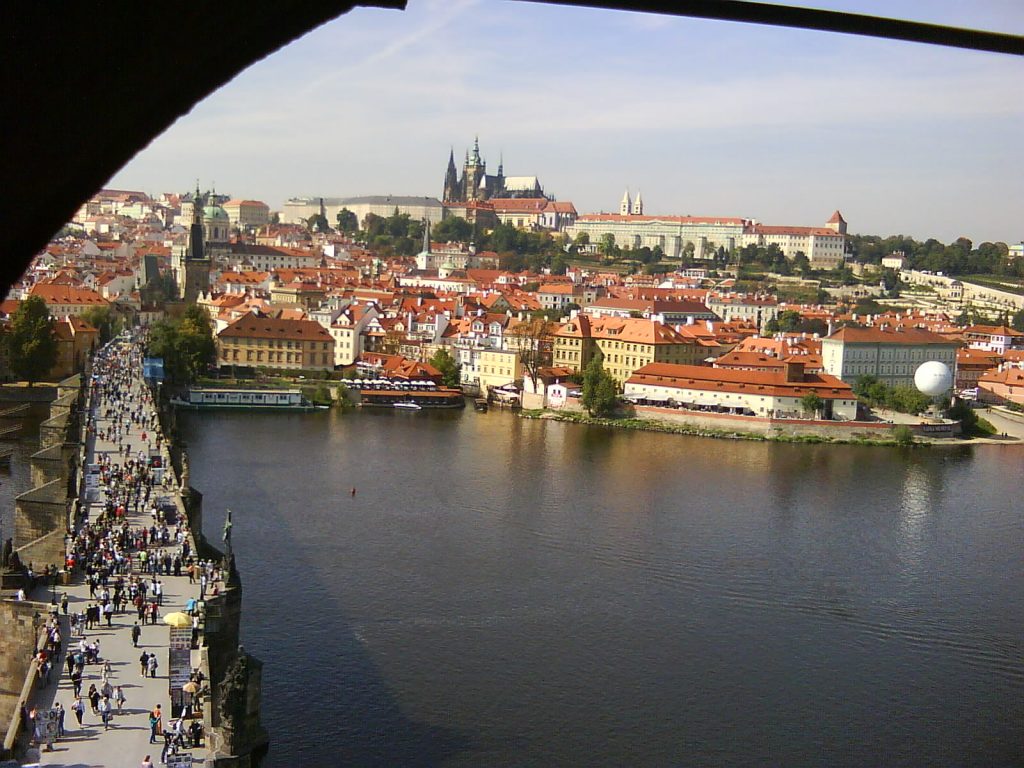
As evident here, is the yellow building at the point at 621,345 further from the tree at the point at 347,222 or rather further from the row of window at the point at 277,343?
the tree at the point at 347,222

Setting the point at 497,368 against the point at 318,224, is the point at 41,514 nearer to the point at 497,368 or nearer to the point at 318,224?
the point at 497,368

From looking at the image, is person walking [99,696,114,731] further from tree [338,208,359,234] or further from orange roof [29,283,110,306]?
tree [338,208,359,234]

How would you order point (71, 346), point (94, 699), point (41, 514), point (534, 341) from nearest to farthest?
point (94, 699), point (41, 514), point (71, 346), point (534, 341)

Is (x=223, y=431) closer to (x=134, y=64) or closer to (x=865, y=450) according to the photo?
(x=865, y=450)

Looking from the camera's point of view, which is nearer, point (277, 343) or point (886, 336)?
point (886, 336)

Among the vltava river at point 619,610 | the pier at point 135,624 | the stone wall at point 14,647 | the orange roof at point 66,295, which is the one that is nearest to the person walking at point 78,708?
the pier at point 135,624

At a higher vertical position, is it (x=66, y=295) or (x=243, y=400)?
(x=66, y=295)

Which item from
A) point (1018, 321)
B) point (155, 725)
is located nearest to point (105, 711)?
point (155, 725)
